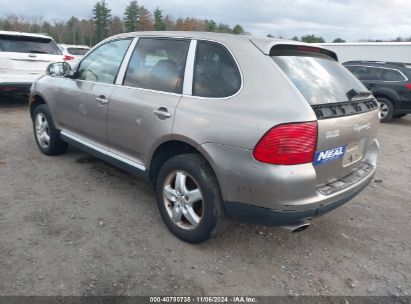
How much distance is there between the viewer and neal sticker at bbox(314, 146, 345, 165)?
8.25 ft

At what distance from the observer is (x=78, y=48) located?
14312mm

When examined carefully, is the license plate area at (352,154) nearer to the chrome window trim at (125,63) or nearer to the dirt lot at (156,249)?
the dirt lot at (156,249)

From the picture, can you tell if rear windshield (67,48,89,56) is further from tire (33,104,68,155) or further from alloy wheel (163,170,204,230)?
alloy wheel (163,170,204,230)

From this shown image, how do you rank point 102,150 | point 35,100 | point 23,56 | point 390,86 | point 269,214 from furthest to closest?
1. point 390,86
2. point 23,56
3. point 35,100
4. point 102,150
5. point 269,214

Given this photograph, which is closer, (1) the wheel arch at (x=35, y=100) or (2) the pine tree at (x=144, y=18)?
(1) the wheel arch at (x=35, y=100)

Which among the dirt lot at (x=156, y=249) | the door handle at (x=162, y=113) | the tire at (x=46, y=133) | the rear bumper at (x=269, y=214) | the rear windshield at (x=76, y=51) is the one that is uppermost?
the door handle at (x=162, y=113)

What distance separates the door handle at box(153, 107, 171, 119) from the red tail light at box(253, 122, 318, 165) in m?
0.92

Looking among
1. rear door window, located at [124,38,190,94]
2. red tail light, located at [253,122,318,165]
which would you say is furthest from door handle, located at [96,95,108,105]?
red tail light, located at [253,122,318,165]

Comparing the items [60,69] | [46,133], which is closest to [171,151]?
[60,69]

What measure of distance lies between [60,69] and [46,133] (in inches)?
41.1

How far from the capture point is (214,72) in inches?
112

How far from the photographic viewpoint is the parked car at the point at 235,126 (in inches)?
95.7

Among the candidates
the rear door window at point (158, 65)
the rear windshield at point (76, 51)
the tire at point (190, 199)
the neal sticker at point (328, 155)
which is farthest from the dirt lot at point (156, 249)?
the rear windshield at point (76, 51)

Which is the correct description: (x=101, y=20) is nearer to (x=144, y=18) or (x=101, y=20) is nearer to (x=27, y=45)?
(x=144, y=18)
